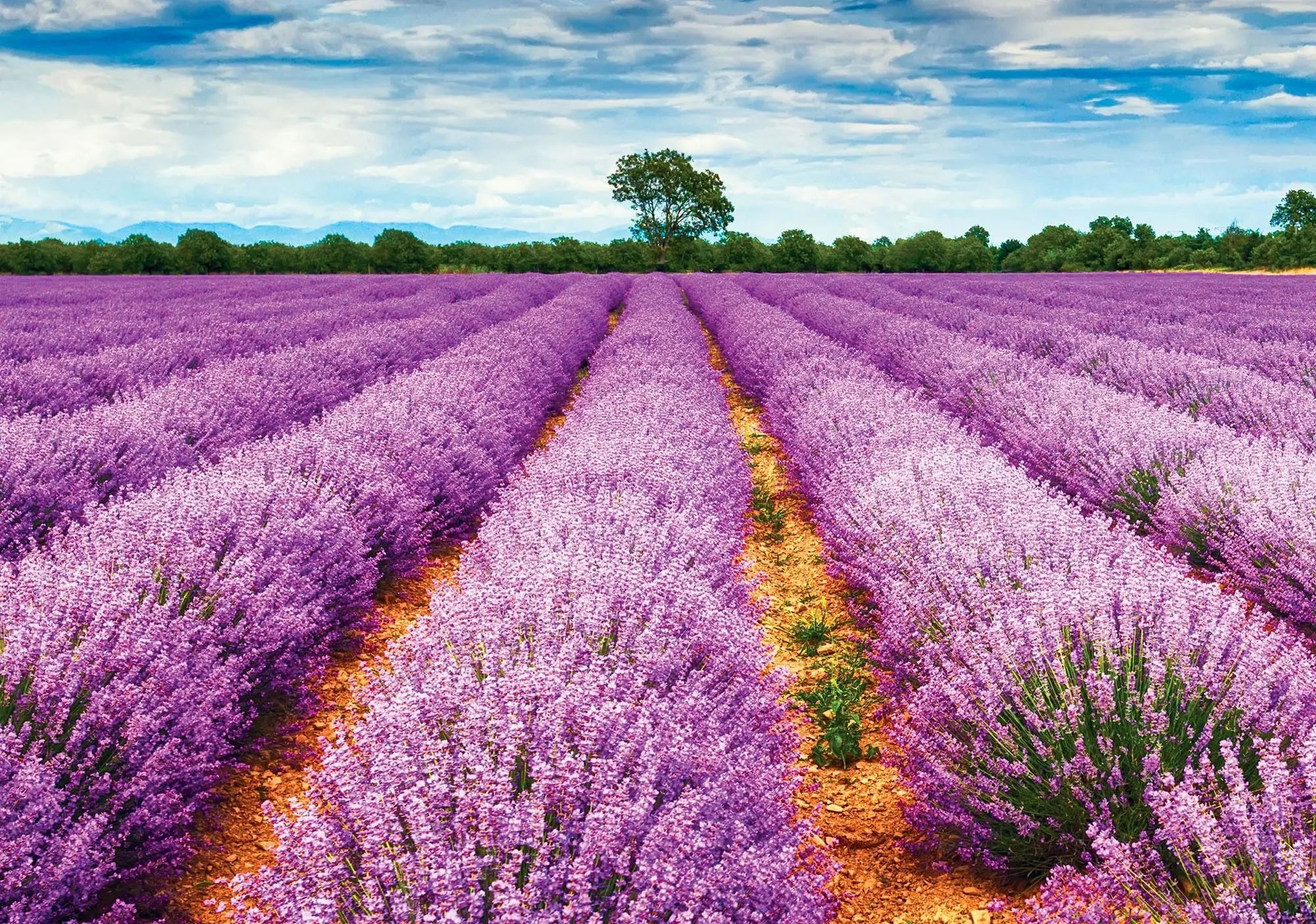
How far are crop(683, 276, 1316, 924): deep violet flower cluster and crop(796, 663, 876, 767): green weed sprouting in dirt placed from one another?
172 mm

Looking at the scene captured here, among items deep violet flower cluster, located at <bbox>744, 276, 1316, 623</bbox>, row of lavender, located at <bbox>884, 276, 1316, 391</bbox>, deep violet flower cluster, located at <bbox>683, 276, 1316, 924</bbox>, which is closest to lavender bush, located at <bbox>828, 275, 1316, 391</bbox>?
row of lavender, located at <bbox>884, 276, 1316, 391</bbox>

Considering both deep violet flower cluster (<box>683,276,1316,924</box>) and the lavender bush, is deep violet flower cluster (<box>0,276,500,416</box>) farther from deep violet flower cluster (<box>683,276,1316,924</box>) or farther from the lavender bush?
the lavender bush

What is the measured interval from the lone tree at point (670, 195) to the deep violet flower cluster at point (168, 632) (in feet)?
173

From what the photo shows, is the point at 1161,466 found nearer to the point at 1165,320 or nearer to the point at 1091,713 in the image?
the point at 1091,713

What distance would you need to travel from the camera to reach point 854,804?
2.78 metres

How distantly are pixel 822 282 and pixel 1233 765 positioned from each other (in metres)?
25.5

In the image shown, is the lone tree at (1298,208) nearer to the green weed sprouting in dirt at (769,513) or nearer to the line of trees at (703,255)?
the line of trees at (703,255)

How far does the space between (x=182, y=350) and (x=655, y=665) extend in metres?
8.62

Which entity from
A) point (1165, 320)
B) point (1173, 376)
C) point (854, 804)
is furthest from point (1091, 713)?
point (1165, 320)

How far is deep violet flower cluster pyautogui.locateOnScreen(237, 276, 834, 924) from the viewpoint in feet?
4.60

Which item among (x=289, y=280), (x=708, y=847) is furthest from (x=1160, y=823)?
(x=289, y=280)

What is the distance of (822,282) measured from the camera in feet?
85.5

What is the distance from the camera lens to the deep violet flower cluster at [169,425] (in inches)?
154

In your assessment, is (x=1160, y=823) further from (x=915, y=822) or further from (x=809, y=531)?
(x=809, y=531)
